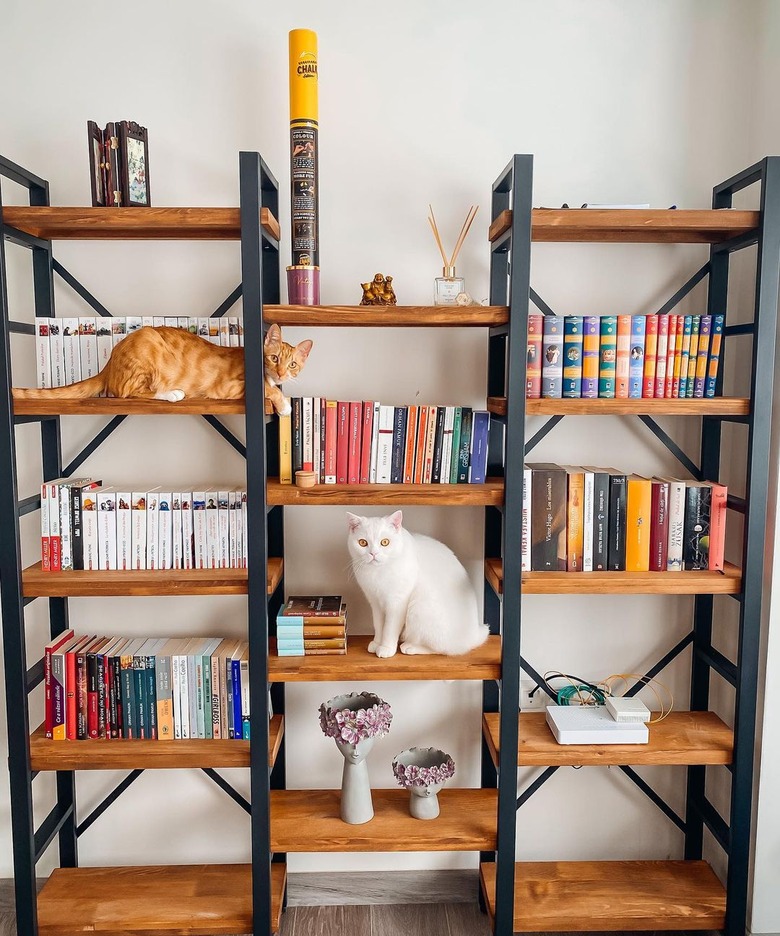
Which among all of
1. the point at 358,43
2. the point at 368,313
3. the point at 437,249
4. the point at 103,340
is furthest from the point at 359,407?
the point at 358,43

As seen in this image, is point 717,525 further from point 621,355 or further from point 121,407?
point 121,407

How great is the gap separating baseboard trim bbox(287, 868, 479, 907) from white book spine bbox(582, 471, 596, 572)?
1.08 metres

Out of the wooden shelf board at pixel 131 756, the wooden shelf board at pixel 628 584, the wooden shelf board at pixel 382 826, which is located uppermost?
the wooden shelf board at pixel 628 584

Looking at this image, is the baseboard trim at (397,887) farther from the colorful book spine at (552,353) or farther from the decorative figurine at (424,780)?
the colorful book spine at (552,353)

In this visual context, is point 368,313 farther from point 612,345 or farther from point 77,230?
point 77,230

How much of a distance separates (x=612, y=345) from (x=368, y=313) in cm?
62

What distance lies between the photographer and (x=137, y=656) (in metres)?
1.93

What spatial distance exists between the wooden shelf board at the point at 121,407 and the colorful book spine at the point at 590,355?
33.3 inches

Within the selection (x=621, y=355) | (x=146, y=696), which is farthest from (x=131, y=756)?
(x=621, y=355)

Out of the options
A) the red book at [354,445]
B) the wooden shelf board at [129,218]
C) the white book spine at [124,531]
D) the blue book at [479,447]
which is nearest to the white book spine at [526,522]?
the blue book at [479,447]

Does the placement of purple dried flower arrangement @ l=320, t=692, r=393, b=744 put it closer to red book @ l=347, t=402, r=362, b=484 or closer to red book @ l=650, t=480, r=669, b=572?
red book @ l=347, t=402, r=362, b=484

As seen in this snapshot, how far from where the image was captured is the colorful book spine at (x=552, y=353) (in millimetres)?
1826

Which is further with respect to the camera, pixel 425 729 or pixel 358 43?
pixel 425 729

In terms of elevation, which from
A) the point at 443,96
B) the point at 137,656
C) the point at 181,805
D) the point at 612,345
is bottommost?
the point at 181,805
